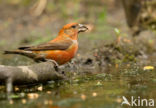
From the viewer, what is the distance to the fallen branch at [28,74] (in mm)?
4438

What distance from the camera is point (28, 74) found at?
4.82 m

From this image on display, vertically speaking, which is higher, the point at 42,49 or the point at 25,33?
the point at 25,33

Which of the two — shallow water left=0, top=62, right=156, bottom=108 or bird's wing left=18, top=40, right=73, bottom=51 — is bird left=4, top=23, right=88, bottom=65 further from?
shallow water left=0, top=62, right=156, bottom=108

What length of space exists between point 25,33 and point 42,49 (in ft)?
25.1

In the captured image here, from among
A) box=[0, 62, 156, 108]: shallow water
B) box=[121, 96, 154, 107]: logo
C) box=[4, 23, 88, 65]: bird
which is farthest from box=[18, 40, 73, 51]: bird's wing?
box=[121, 96, 154, 107]: logo

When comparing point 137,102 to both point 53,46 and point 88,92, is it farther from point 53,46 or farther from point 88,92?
point 53,46

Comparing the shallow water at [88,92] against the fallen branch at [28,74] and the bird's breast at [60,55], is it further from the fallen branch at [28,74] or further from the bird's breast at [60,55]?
the bird's breast at [60,55]

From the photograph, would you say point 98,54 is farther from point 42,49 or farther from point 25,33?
point 25,33

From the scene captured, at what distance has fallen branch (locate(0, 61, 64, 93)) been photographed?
4.44 m

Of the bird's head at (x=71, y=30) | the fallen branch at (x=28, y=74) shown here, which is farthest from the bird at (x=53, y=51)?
the fallen branch at (x=28, y=74)

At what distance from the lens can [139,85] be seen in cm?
465

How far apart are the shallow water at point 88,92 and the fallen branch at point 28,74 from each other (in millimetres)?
123

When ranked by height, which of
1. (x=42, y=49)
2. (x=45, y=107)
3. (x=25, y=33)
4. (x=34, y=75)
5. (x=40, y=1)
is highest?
(x=40, y=1)

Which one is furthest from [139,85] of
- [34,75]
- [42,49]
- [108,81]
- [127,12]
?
[127,12]
